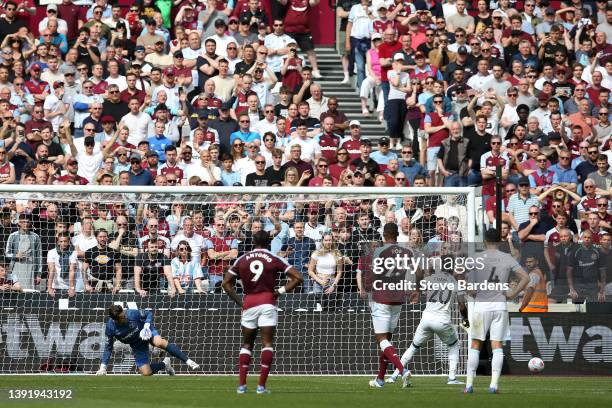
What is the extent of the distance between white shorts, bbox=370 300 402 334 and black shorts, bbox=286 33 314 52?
451 inches

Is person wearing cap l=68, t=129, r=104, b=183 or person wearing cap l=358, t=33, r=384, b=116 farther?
person wearing cap l=358, t=33, r=384, b=116

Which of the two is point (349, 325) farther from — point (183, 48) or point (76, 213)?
point (183, 48)

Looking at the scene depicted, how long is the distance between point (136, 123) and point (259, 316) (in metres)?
8.77

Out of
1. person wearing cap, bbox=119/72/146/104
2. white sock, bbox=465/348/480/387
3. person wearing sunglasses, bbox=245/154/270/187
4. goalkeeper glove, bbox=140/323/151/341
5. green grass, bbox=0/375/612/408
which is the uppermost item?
person wearing cap, bbox=119/72/146/104

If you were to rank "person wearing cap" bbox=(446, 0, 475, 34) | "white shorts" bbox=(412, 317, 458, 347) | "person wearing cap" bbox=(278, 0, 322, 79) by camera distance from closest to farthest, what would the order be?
"white shorts" bbox=(412, 317, 458, 347) < "person wearing cap" bbox=(278, 0, 322, 79) < "person wearing cap" bbox=(446, 0, 475, 34)

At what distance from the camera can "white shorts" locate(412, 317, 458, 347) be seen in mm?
16359

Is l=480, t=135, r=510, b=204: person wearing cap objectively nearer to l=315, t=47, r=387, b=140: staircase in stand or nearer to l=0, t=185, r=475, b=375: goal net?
l=315, t=47, r=387, b=140: staircase in stand

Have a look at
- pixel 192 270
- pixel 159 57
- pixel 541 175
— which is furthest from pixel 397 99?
pixel 192 270

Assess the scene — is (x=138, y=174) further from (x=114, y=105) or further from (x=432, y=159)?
(x=432, y=159)

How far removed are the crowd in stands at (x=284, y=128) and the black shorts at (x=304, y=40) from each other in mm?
130

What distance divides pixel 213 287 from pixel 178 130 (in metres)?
5.26

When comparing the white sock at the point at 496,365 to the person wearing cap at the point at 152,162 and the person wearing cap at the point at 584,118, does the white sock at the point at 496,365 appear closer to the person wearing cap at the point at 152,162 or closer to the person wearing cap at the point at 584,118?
the person wearing cap at the point at 152,162

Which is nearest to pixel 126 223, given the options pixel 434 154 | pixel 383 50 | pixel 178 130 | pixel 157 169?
pixel 157 169

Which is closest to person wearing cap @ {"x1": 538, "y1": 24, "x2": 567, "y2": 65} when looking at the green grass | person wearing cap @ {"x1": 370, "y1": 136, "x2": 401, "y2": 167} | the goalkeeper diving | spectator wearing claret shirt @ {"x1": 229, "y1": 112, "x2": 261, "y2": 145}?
person wearing cap @ {"x1": 370, "y1": 136, "x2": 401, "y2": 167}
